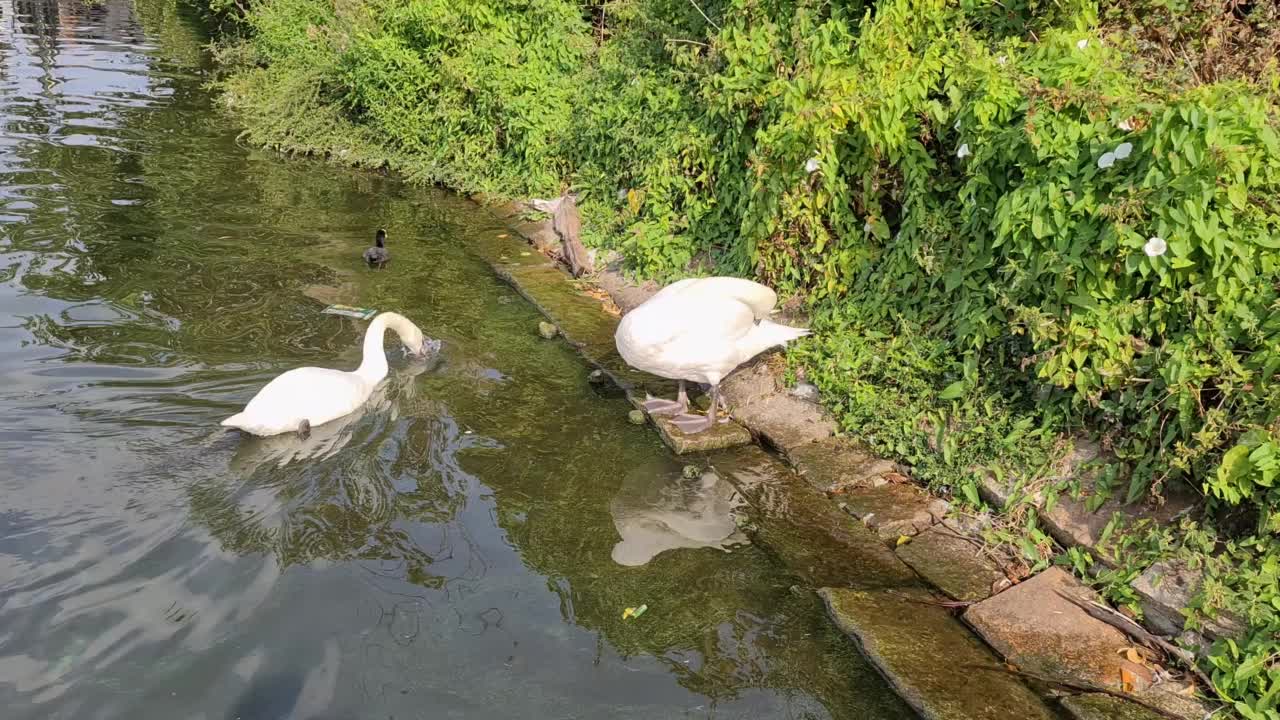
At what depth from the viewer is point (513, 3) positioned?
38.0 ft

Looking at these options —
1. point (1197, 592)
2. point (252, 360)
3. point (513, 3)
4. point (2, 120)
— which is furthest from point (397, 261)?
point (2, 120)

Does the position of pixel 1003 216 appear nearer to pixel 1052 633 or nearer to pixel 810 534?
pixel 810 534

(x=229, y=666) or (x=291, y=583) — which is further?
(x=291, y=583)

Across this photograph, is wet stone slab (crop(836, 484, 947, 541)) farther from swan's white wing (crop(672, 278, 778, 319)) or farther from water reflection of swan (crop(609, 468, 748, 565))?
swan's white wing (crop(672, 278, 778, 319))

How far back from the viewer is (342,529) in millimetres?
5020

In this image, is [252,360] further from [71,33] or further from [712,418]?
[71,33]

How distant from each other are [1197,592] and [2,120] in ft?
52.1

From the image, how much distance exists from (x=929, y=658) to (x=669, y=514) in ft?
5.67

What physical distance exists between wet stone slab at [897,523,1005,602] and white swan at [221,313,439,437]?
11.6 feet

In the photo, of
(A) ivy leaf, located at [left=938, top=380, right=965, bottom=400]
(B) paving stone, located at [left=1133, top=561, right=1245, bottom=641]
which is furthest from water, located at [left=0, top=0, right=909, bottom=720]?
(A) ivy leaf, located at [left=938, top=380, right=965, bottom=400]

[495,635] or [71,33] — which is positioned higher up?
[495,635]

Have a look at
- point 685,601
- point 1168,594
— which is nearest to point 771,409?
point 685,601

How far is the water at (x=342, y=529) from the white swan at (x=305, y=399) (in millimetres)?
149

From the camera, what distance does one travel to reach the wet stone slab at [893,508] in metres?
5.14
